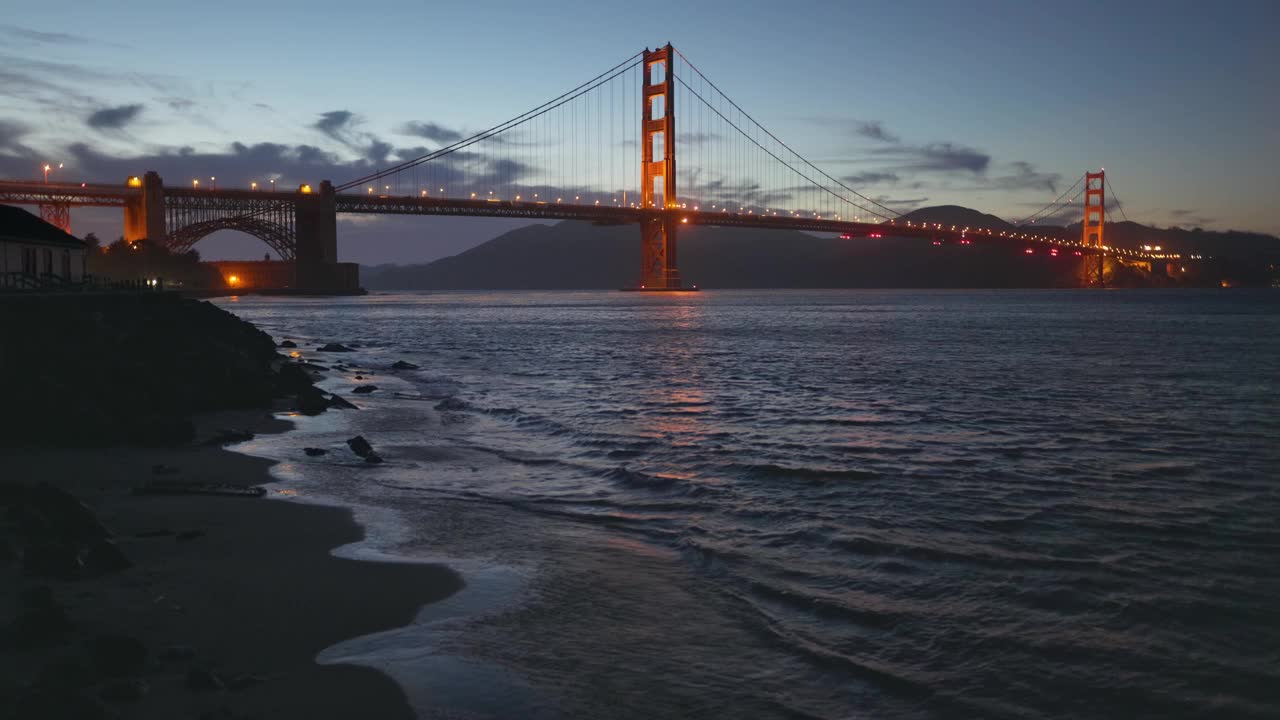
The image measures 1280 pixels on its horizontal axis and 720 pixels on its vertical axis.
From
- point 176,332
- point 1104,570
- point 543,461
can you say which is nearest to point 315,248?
point 176,332

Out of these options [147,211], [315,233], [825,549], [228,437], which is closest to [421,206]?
[315,233]

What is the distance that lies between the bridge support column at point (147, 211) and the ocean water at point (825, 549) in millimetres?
73253

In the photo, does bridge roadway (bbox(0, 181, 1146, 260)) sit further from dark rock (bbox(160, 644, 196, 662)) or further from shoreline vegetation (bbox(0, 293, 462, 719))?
dark rock (bbox(160, 644, 196, 662))

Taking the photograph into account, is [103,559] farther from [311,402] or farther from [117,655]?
[311,402]

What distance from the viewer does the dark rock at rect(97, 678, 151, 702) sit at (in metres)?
3.78

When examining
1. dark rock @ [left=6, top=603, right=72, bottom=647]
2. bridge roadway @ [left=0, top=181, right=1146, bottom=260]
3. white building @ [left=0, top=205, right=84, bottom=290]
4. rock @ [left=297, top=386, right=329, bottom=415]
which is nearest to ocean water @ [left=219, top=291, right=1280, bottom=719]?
rock @ [left=297, top=386, right=329, bottom=415]

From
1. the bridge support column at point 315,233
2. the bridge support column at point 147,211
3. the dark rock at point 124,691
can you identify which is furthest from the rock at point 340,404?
the bridge support column at point 315,233

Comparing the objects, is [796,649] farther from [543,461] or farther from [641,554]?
[543,461]

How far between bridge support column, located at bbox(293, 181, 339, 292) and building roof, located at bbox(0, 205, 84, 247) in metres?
60.9

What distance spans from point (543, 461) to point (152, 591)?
599 cm

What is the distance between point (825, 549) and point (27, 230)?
26330 mm

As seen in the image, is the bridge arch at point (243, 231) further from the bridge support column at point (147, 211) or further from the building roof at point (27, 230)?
the building roof at point (27, 230)

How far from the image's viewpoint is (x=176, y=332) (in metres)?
18.4

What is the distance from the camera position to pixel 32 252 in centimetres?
2502
